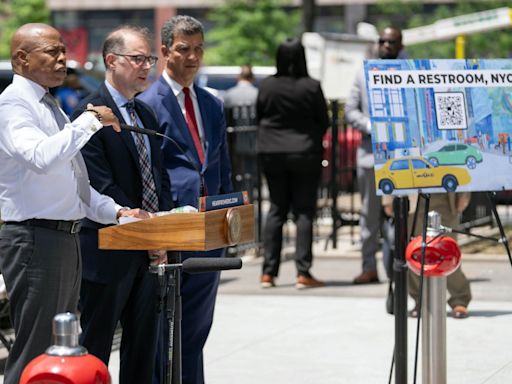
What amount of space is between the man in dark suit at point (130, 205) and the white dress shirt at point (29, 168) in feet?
1.15

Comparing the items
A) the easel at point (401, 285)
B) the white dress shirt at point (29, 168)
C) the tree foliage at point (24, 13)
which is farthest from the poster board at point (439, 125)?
the tree foliage at point (24, 13)

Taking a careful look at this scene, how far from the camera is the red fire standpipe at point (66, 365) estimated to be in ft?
13.5

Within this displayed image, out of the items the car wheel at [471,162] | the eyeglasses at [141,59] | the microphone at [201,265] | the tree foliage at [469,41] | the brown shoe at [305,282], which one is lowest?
the brown shoe at [305,282]

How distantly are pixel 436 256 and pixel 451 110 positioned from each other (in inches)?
33.7

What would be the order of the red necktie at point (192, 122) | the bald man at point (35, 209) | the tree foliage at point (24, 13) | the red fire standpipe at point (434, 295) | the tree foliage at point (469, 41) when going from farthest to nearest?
the tree foliage at point (24, 13), the tree foliage at point (469, 41), the red necktie at point (192, 122), the red fire standpipe at point (434, 295), the bald man at point (35, 209)

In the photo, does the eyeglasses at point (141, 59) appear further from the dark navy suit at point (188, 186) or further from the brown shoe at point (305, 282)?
the brown shoe at point (305, 282)

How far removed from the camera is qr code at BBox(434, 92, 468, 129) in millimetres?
6355

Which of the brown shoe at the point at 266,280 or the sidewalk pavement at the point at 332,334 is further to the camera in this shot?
the brown shoe at the point at 266,280

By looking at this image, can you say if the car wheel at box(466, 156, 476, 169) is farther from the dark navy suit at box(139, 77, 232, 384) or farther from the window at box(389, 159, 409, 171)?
the dark navy suit at box(139, 77, 232, 384)

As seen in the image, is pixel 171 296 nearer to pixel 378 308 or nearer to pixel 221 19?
pixel 378 308

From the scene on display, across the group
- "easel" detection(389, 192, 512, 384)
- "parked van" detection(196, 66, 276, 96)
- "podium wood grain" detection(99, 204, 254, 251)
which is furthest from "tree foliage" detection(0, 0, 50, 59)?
"podium wood grain" detection(99, 204, 254, 251)

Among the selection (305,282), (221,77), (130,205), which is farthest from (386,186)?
(221,77)

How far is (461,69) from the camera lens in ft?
21.1

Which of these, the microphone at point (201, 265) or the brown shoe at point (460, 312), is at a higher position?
the microphone at point (201, 265)
